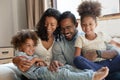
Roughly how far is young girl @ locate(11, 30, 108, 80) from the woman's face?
5.1 inches

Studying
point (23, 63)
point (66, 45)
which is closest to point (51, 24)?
point (66, 45)

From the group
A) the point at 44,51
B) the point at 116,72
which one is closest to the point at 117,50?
the point at 116,72

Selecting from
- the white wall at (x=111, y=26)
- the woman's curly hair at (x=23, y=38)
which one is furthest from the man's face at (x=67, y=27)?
the white wall at (x=111, y=26)

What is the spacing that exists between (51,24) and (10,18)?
2.14 meters

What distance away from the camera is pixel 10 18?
3.73 m

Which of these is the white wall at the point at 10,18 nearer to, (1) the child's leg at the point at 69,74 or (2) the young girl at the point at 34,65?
(2) the young girl at the point at 34,65

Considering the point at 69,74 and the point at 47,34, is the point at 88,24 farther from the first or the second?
the point at 69,74

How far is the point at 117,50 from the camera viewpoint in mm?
1683

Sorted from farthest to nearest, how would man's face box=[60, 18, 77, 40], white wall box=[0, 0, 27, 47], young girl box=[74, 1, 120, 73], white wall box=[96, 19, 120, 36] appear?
white wall box=[0, 0, 27, 47], white wall box=[96, 19, 120, 36], man's face box=[60, 18, 77, 40], young girl box=[74, 1, 120, 73]

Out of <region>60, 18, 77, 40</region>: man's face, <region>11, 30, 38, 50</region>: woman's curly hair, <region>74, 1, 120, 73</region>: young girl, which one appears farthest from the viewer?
<region>60, 18, 77, 40</region>: man's face

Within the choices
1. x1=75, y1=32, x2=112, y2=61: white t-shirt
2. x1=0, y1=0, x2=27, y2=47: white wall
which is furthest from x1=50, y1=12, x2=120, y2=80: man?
x1=0, y1=0, x2=27, y2=47: white wall

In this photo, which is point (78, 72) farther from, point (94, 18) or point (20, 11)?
point (20, 11)

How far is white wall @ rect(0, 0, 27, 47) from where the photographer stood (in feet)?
12.0

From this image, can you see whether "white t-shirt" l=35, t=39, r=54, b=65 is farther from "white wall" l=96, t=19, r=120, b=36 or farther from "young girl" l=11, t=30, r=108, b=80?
"white wall" l=96, t=19, r=120, b=36
